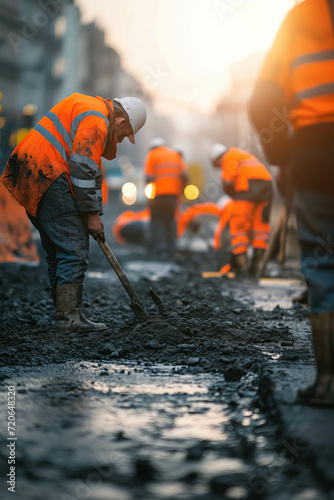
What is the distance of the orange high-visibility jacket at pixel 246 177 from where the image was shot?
28.1 feet

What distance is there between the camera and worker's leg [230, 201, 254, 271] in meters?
8.72

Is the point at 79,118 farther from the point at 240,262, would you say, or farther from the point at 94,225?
the point at 240,262

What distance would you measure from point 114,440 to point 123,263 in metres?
8.10

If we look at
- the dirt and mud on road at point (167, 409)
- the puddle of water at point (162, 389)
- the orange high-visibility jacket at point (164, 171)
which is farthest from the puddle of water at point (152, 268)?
the puddle of water at point (162, 389)

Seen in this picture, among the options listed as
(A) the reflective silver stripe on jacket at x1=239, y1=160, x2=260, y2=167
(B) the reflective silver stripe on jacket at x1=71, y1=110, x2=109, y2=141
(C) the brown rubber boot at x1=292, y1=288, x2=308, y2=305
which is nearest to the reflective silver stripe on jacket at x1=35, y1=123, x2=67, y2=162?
(B) the reflective silver stripe on jacket at x1=71, y1=110, x2=109, y2=141

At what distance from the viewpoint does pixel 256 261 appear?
8914 millimetres

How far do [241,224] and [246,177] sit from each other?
2.17 feet

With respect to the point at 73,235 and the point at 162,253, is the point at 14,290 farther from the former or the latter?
the point at 162,253

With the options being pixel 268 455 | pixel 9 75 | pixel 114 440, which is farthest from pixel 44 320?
pixel 9 75

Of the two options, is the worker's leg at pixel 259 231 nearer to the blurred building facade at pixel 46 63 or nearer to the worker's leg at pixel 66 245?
the worker's leg at pixel 66 245

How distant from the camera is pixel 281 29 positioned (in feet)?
8.40

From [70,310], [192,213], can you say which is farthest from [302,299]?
[192,213]

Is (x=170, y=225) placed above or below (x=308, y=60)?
below

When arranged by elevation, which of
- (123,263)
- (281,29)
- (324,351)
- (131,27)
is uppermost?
(131,27)
